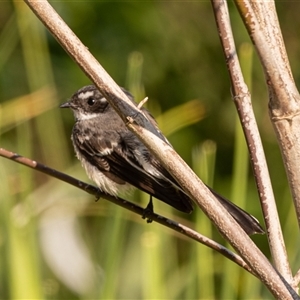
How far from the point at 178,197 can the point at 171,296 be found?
1.08m

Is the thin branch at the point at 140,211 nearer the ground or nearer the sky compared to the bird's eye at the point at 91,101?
nearer the ground

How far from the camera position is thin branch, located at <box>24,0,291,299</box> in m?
1.59

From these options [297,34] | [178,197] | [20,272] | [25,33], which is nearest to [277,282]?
[178,197]

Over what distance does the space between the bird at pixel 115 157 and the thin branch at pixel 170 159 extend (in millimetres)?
1002

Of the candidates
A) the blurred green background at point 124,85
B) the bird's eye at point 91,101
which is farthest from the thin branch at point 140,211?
the bird's eye at point 91,101

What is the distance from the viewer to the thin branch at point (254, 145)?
1.71m

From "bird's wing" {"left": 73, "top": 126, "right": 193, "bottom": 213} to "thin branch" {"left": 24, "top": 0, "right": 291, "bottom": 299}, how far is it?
1289mm

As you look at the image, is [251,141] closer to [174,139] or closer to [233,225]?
[233,225]

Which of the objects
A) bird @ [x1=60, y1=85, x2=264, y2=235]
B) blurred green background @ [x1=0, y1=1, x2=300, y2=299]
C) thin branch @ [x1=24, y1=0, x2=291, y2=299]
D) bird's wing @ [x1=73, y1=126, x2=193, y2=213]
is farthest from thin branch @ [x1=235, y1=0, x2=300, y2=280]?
blurred green background @ [x1=0, y1=1, x2=300, y2=299]

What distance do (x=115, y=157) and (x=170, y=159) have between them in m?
1.94

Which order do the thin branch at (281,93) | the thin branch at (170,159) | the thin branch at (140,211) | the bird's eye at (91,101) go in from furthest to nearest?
the bird's eye at (91,101)
the thin branch at (140,211)
the thin branch at (170,159)
the thin branch at (281,93)

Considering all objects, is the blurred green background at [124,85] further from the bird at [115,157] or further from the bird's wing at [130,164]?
the bird's wing at [130,164]

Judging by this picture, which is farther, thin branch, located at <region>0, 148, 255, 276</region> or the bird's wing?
the bird's wing

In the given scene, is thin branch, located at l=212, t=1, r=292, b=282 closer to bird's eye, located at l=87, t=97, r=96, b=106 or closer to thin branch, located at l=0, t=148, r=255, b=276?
thin branch, located at l=0, t=148, r=255, b=276
